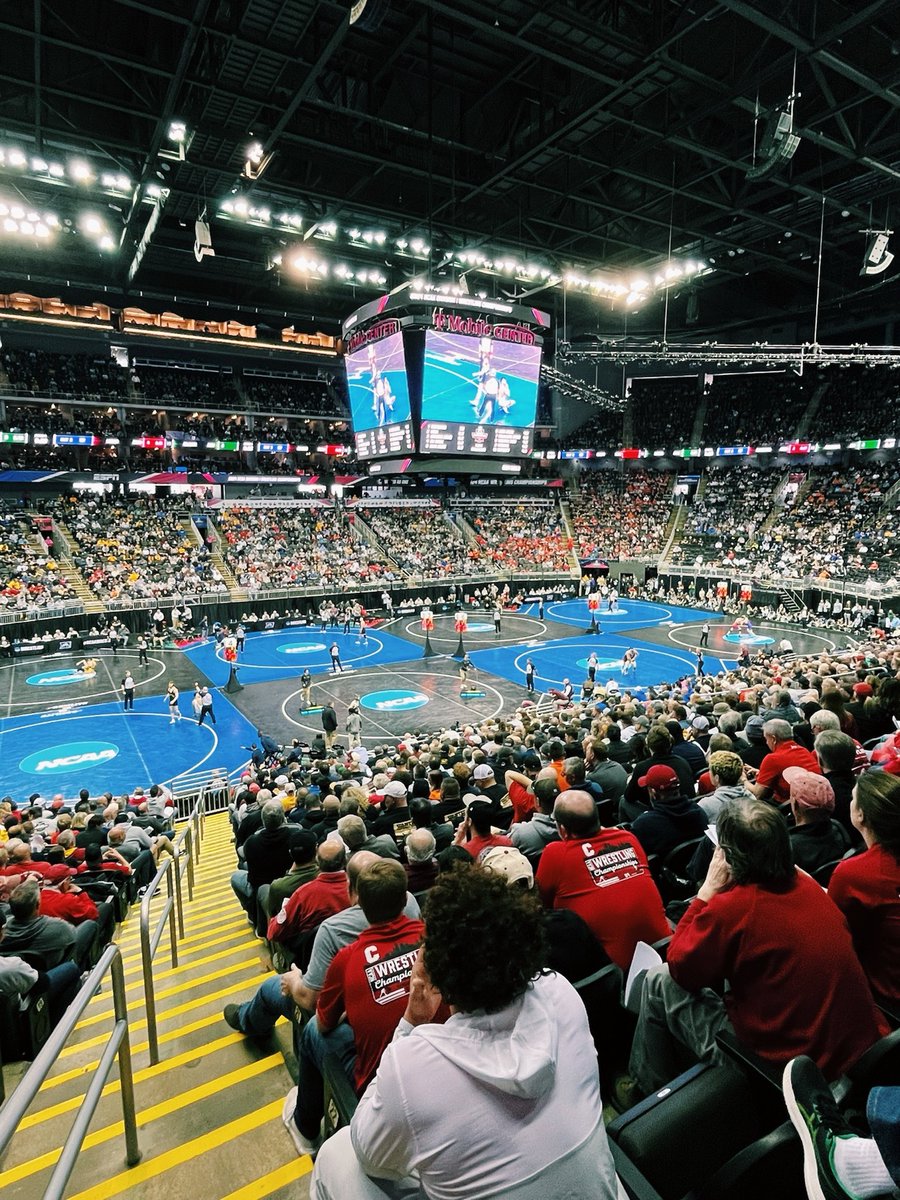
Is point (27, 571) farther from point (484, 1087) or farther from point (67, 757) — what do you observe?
point (484, 1087)

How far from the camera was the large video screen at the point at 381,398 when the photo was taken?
75.0ft

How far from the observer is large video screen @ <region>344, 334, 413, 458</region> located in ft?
75.0

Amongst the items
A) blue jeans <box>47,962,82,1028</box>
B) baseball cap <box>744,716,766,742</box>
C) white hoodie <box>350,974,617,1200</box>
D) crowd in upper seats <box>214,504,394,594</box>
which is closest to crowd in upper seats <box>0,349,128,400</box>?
crowd in upper seats <box>214,504,394,594</box>

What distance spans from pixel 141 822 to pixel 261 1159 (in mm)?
9767

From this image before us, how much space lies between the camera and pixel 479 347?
917 inches

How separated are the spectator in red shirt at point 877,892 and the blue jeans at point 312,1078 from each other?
248 centimetres

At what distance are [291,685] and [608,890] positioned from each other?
81.8 feet

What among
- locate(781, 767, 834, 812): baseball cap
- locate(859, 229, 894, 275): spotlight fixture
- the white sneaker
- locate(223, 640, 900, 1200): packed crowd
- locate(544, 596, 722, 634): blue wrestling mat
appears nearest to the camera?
locate(223, 640, 900, 1200): packed crowd

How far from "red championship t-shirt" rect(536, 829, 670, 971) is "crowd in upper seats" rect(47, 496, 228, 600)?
37.7m

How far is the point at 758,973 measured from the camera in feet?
9.08

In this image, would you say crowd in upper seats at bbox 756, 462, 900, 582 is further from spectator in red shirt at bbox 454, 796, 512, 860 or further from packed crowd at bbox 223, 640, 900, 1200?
spectator in red shirt at bbox 454, 796, 512, 860

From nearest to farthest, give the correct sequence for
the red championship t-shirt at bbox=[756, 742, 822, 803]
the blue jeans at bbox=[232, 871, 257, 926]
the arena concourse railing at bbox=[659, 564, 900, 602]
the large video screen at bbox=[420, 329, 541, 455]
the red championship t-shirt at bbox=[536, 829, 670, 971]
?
the red championship t-shirt at bbox=[536, 829, 670, 971] < the red championship t-shirt at bbox=[756, 742, 822, 803] < the blue jeans at bbox=[232, 871, 257, 926] < the large video screen at bbox=[420, 329, 541, 455] < the arena concourse railing at bbox=[659, 564, 900, 602]

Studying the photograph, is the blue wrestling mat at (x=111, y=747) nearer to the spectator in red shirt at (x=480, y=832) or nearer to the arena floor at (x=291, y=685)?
the arena floor at (x=291, y=685)

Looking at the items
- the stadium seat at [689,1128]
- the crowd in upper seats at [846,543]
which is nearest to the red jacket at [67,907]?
the stadium seat at [689,1128]
